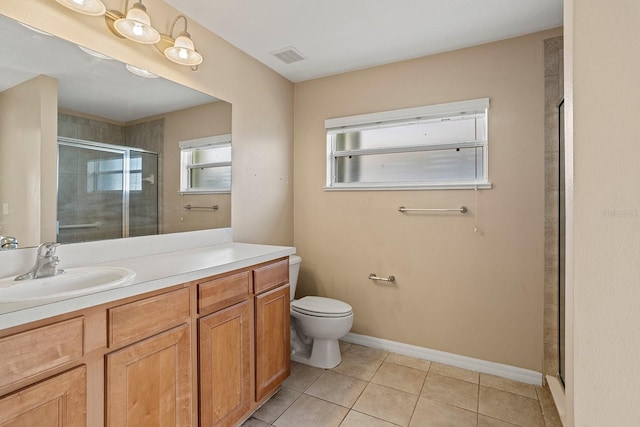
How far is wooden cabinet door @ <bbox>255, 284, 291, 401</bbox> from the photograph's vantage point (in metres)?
1.72

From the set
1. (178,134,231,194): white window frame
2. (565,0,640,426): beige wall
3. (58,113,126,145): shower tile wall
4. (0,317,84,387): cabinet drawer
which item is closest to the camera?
(0,317,84,387): cabinet drawer

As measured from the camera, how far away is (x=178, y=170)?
76.4 inches

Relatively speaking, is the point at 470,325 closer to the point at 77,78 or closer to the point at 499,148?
the point at 499,148

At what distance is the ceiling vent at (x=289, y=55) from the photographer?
91.8 inches

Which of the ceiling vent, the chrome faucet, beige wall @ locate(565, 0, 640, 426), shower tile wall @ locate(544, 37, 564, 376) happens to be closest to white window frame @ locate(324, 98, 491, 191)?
A: shower tile wall @ locate(544, 37, 564, 376)

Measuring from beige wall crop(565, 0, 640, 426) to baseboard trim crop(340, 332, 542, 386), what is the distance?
1.35m

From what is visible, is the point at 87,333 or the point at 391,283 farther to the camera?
the point at 391,283

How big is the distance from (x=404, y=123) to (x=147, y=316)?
2.23 m

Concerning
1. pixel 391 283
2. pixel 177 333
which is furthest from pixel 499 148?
pixel 177 333

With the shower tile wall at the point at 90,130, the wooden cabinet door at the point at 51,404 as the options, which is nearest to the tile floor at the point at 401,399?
the wooden cabinet door at the point at 51,404

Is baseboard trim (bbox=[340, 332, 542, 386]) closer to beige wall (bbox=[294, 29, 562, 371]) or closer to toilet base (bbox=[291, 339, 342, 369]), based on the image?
beige wall (bbox=[294, 29, 562, 371])

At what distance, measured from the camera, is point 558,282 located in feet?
6.58

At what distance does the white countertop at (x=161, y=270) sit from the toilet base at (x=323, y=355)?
0.86m

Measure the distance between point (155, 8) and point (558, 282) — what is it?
9.86 ft
